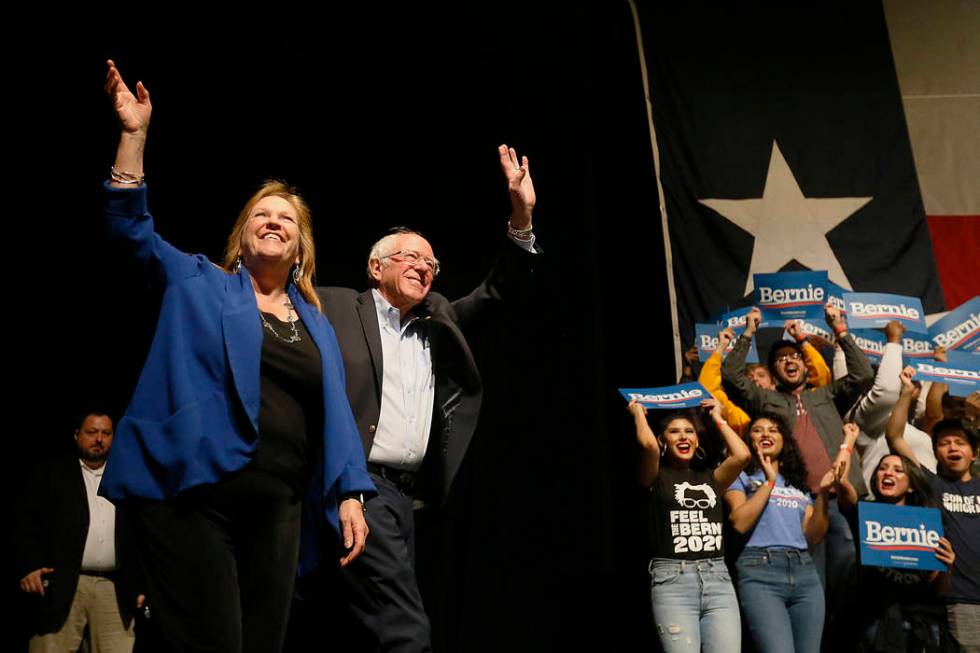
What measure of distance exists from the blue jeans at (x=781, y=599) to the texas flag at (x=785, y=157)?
3.98ft

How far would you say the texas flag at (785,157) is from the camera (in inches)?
189

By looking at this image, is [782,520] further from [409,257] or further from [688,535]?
[409,257]

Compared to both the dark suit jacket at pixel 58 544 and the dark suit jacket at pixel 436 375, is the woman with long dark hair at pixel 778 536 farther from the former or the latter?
the dark suit jacket at pixel 58 544

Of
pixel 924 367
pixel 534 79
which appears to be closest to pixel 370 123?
pixel 534 79

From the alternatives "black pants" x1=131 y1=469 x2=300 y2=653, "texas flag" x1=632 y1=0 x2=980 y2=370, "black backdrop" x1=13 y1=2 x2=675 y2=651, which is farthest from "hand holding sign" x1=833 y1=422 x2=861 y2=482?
"black pants" x1=131 y1=469 x2=300 y2=653

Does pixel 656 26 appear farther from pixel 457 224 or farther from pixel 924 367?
pixel 924 367

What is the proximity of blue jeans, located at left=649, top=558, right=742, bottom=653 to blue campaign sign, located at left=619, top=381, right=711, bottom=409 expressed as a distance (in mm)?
570

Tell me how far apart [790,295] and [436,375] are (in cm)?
209

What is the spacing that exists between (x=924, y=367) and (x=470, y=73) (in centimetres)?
251

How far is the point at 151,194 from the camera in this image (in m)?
4.33

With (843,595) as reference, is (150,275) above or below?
above

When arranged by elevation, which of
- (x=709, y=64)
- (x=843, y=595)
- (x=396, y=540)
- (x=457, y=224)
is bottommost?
(x=843, y=595)

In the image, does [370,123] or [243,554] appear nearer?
[243,554]

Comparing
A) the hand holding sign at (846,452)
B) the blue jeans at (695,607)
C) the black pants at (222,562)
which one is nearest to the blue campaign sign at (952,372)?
the hand holding sign at (846,452)
